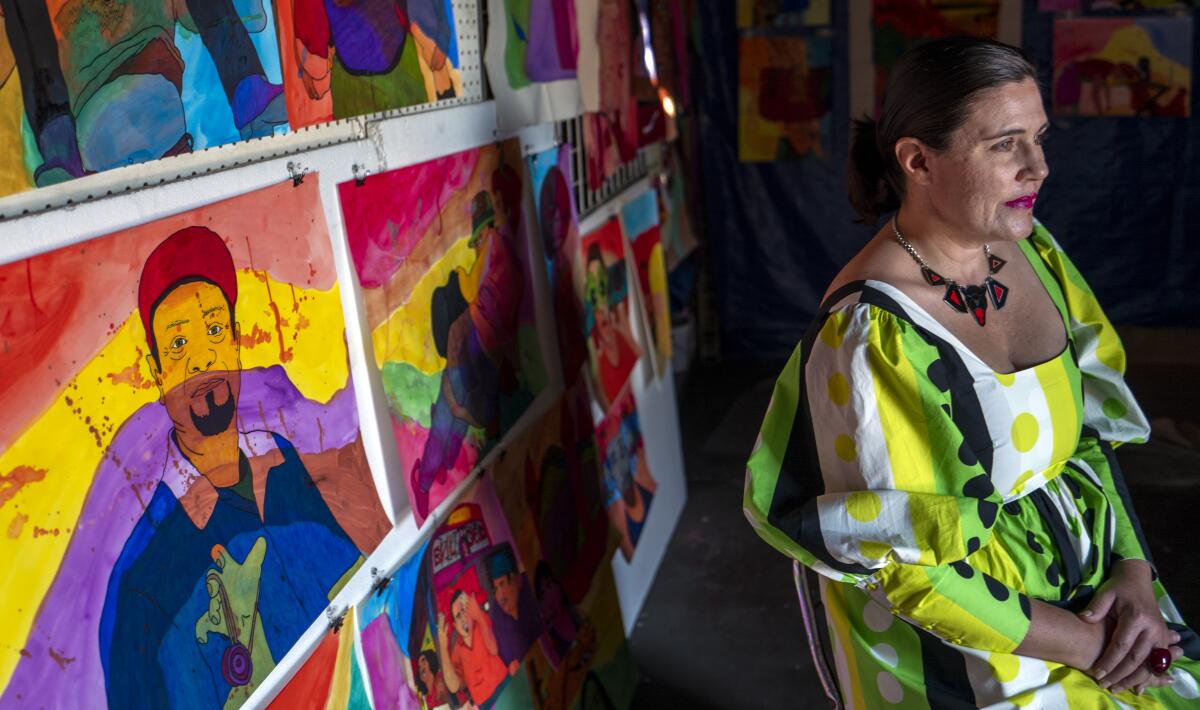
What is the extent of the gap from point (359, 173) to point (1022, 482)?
908 mm

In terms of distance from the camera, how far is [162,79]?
942 mm

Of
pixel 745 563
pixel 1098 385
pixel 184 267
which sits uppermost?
pixel 184 267

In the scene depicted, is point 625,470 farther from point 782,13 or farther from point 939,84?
point 782,13

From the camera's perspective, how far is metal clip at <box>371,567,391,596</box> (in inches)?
53.4

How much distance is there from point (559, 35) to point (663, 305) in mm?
941

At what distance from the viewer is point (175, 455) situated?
38.3 inches

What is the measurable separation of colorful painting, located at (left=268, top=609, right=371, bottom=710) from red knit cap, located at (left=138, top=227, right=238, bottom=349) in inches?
16.6

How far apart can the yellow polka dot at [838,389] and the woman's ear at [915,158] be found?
308 millimetres

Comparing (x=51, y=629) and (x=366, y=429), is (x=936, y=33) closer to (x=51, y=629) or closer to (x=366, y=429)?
(x=366, y=429)

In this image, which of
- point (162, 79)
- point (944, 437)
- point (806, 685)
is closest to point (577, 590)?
point (806, 685)

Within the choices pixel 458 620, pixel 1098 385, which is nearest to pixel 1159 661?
pixel 1098 385

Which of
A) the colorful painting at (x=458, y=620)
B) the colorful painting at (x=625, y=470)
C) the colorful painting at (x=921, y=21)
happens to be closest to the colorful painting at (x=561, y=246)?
the colorful painting at (x=625, y=470)

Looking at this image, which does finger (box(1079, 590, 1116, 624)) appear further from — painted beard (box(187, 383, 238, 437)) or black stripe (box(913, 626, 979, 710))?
painted beard (box(187, 383, 238, 437))

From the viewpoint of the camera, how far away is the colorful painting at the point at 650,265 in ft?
8.66
